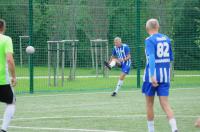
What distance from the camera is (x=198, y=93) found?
19.9 m

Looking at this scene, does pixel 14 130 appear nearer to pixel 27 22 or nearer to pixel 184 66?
pixel 27 22

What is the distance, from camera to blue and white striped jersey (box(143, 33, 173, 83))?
34.3 feet

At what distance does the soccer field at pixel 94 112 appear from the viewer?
12.2m

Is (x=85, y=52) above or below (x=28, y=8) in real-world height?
below

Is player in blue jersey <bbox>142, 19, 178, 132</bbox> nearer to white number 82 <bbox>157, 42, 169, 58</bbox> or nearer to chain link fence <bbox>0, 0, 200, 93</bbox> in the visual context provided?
white number 82 <bbox>157, 42, 169, 58</bbox>

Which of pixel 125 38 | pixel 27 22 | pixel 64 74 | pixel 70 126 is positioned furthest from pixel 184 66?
pixel 70 126

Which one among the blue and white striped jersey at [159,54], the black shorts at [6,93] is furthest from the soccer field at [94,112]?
the blue and white striped jersey at [159,54]

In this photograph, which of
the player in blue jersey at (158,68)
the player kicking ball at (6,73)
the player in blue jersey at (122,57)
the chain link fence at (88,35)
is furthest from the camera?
the chain link fence at (88,35)

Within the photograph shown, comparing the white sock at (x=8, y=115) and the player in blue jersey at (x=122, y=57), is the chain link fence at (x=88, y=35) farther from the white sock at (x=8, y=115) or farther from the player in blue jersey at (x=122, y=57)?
the white sock at (x=8, y=115)

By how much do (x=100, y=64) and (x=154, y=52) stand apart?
1819 cm

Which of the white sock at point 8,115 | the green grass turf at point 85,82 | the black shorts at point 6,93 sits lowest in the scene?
the green grass turf at point 85,82

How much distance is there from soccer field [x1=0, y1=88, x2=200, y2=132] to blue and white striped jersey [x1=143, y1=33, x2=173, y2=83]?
1.50 metres

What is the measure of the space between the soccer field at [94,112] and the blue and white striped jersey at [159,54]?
1.50 metres

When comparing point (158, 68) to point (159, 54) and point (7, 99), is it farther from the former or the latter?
point (7, 99)
